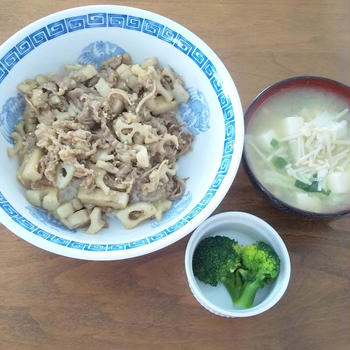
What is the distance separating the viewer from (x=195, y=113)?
1.84 m

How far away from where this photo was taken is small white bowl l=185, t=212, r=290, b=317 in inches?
63.8

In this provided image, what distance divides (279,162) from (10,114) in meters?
1.02

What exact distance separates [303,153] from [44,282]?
3.55ft

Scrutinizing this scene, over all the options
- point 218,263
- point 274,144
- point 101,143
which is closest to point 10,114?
point 101,143

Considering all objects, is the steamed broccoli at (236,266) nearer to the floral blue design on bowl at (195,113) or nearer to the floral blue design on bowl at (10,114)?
the floral blue design on bowl at (195,113)

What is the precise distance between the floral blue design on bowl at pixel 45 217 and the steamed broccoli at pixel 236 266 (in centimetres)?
47

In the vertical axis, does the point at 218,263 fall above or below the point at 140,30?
below

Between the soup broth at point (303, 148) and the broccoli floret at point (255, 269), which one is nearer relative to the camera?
the broccoli floret at point (255, 269)

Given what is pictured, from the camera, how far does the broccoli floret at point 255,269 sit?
166 centimetres

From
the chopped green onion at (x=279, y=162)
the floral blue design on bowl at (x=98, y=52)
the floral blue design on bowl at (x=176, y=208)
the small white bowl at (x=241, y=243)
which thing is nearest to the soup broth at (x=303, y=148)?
the chopped green onion at (x=279, y=162)

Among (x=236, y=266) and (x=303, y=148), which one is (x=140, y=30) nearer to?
(x=303, y=148)

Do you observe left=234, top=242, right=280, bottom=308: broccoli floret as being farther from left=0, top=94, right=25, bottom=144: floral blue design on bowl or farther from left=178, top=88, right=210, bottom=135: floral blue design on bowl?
left=0, top=94, right=25, bottom=144: floral blue design on bowl

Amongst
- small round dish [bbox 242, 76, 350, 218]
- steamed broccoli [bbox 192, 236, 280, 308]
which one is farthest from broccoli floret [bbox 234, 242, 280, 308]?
small round dish [bbox 242, 76, 350, 218]

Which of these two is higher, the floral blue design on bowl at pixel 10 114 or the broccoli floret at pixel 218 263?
the floral blue design on bowl at pixel 10 114
